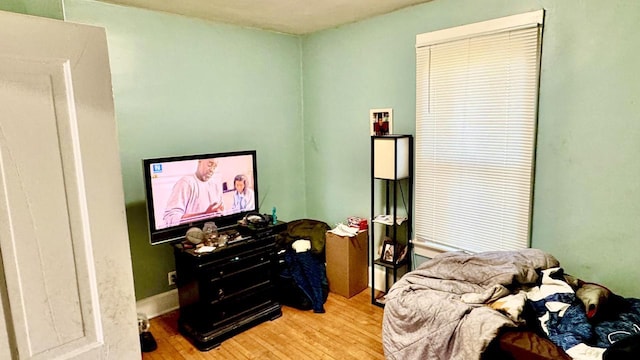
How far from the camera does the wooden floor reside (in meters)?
2.53

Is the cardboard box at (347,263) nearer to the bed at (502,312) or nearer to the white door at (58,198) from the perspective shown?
the bed at (502,312)

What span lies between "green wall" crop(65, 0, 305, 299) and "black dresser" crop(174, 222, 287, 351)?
1.81 feet

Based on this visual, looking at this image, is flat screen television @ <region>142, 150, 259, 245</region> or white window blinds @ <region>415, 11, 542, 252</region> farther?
flat screen television @ <region>142, 150, 259, 245</region>

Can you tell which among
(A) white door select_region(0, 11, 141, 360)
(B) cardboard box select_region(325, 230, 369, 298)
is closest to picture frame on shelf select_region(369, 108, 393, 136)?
(B) cardboard box select_region(325, 230, 369, 298)

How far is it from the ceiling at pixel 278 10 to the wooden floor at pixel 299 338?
246 cm

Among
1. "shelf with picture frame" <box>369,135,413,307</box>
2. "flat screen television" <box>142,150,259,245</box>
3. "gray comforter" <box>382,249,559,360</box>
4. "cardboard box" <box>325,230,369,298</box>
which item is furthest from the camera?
"cardboard box" <box>325,230,369,298</box>

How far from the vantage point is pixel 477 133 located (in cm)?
263

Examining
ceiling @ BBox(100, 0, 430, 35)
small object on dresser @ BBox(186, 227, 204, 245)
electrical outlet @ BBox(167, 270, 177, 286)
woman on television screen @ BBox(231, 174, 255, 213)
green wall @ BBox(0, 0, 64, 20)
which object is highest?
ceiling @ BBox(100, 0, 430, 35)

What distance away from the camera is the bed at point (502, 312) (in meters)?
1.65

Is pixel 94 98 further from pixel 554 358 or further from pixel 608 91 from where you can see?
pixel 608 91

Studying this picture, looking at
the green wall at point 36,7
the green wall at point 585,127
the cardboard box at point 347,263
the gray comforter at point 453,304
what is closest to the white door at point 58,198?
the green wall at point 36,7

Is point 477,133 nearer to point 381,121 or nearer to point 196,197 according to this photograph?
point 381,121

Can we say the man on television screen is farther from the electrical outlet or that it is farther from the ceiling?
the ceiling

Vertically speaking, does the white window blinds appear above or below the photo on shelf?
above
